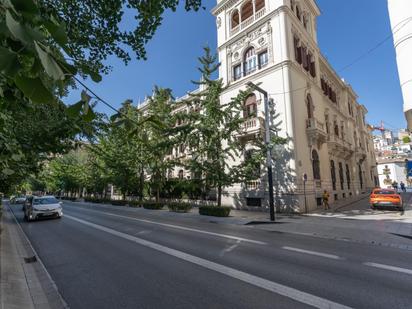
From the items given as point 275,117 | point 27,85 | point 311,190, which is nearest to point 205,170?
point 275,117

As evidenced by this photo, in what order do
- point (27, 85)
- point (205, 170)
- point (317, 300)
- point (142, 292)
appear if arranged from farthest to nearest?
point (205, 170) → point (142, 292) → point (317, 300) → point (27, 85)

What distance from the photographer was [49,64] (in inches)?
36.5

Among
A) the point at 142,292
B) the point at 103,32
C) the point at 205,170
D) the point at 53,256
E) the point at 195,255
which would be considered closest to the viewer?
the point at 142,292

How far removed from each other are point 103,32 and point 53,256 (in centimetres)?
651

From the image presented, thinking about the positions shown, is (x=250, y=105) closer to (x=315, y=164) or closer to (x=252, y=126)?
(x=252, y=126)

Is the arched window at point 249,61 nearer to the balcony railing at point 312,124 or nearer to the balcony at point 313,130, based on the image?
the balcony railing at point 312,124

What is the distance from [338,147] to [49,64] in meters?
30.1

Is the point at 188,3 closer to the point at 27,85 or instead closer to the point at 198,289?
the point at 27,85

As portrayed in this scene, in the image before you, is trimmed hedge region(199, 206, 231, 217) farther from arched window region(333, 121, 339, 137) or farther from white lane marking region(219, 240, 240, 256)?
arched window region(333, 121, 339, 137)

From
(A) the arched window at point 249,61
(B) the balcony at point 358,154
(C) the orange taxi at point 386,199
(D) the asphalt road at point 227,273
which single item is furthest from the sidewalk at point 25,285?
(B) the balcony at point 358,154

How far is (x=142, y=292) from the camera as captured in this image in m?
4.34

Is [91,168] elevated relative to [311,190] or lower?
elevated

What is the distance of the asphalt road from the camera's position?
13.2 feet

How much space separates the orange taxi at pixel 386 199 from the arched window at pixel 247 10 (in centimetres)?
1983
